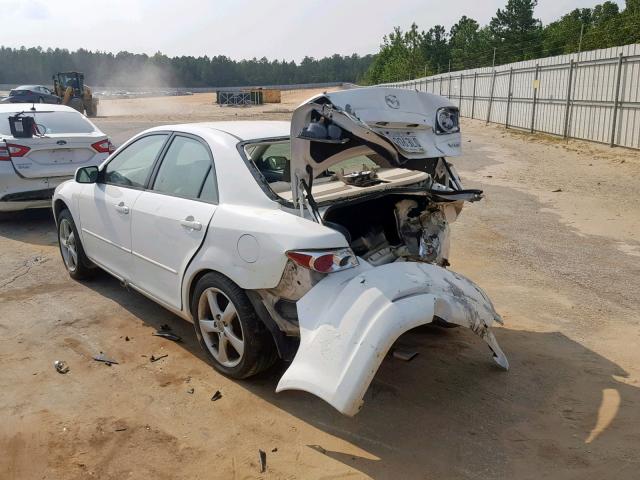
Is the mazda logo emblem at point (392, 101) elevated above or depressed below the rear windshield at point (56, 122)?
above

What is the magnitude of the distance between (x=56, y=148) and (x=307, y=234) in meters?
5.75

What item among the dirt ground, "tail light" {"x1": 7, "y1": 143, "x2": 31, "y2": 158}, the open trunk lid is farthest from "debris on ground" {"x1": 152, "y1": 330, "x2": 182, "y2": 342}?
"tail light" {"x1": 7, "y1": 143, "x2": 31, "y2": 158}

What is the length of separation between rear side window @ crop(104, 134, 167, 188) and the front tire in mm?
1243

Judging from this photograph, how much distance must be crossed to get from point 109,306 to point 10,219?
444 cm

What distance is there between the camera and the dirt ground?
9.86 feet

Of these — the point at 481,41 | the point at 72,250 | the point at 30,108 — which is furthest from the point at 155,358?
the point at 481,41

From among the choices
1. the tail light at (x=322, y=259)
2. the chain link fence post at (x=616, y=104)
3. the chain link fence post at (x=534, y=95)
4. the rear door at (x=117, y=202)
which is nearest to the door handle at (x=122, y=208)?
the rear door at (x=117, y=202)

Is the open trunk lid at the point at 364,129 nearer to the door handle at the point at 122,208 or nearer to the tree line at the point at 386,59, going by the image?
the door handle at the point at 122,208

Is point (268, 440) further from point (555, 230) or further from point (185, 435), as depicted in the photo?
point (555, 230)

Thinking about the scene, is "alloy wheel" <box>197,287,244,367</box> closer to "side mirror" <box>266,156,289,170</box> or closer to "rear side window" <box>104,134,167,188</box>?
"side mirror" <box>266,156,289,170</box>

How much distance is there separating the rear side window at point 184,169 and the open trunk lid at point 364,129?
82cm

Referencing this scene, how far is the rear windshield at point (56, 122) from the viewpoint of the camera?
788cm

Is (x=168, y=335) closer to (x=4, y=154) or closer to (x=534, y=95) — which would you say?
(x=4, y=154)

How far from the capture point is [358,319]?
9.88 ft
